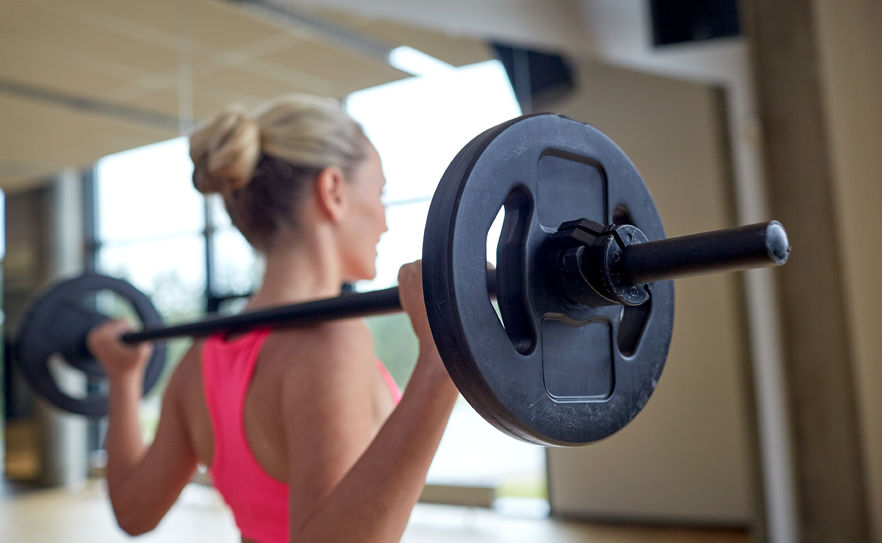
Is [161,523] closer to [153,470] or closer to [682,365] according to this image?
[153,470]

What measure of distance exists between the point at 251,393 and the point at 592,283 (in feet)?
1.77

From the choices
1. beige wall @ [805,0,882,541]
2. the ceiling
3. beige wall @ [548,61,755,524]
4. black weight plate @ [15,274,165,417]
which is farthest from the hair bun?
beige wall @ [548,61,755,524]

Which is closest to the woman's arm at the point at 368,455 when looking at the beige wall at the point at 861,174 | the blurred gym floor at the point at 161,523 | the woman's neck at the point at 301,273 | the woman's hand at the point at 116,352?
the woman's neck at the point at 301,273

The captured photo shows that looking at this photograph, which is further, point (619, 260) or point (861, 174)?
point (861, 174)

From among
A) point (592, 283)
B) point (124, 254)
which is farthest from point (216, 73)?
point (592, 283)

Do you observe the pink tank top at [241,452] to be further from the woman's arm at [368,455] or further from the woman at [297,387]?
the woman's arm at [368,455]

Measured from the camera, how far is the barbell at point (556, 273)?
52 cm

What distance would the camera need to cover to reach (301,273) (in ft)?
3.43

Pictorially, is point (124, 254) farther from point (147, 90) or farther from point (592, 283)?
point (592, 283)

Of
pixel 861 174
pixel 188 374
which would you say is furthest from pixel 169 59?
pixel 861 174

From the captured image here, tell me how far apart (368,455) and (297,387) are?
177 millimetres

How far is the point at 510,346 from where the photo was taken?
540 millimetres

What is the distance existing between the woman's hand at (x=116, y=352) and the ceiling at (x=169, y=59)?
3.78ft

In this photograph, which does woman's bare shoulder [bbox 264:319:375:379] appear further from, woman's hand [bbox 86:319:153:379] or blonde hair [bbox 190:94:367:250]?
woman's hand [bbox 86:319:153:379]
